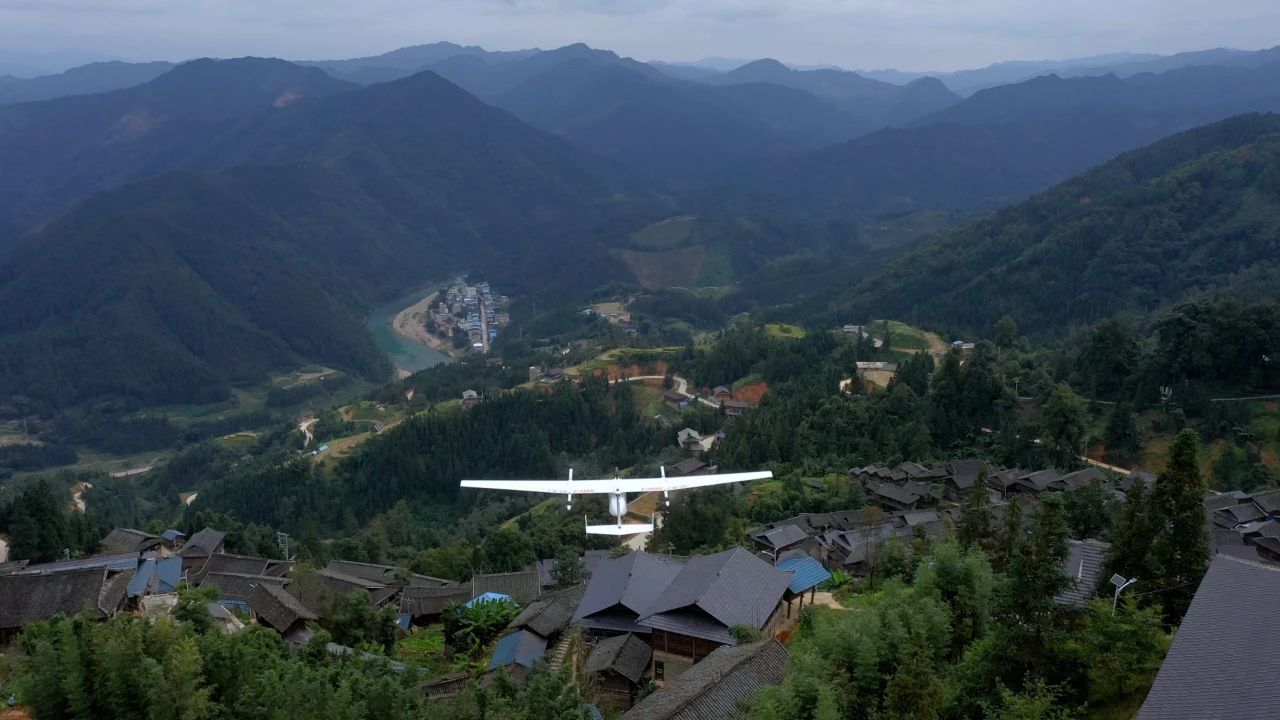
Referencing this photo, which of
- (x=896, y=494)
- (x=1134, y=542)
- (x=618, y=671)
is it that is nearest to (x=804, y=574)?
(x=618, y=671)

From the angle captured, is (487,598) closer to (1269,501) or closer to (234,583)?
(234,583)

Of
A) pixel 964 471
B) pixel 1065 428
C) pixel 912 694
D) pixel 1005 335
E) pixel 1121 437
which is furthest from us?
pixel 1005 335

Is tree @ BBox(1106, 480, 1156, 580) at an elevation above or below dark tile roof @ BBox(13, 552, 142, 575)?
above

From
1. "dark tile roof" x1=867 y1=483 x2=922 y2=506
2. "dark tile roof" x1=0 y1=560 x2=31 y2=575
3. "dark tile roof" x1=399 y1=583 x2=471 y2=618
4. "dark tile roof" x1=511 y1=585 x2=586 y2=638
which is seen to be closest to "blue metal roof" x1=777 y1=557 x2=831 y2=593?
"dark tile roof" x1=511 y1=585 x2=586 y2=638

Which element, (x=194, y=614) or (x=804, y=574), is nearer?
(x=194, y=614)

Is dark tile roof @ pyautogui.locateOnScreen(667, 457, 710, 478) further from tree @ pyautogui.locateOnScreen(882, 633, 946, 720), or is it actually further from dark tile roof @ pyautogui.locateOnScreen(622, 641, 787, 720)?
tree @ pyautogui.locateOnScreen(882, 633, 946, 720)
